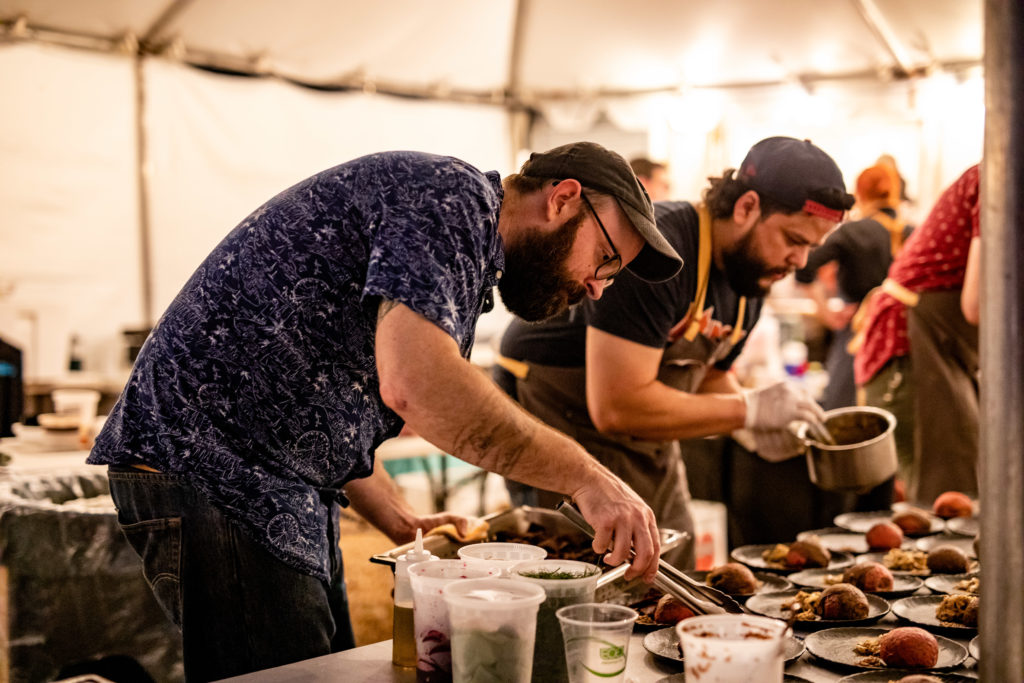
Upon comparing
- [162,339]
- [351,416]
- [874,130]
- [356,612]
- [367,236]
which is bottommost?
[356,612]

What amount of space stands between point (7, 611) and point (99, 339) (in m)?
2.88

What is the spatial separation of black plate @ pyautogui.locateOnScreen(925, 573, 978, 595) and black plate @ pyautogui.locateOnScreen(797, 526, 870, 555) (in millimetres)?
334

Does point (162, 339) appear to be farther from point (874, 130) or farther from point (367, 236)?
point (874, 130)

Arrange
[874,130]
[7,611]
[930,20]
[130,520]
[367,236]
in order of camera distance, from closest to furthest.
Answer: [367,236], [130,520], [7,611], [930,20], [874,130]

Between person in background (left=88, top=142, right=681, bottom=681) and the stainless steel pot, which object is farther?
the stainless steel pot

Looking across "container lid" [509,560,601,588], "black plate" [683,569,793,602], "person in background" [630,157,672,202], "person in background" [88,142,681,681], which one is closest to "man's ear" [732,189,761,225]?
"person in background" [88,142,681,681]

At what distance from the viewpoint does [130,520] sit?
1.69 metres

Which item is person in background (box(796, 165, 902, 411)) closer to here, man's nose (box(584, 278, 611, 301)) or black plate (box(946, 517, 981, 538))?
black plate (box(946, 517, 981, 538))

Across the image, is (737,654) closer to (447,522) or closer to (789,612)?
(789,612)

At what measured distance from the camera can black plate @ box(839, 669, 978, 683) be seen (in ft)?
4.80

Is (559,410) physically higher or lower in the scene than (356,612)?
higher

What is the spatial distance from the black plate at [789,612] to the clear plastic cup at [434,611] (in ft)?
2.48

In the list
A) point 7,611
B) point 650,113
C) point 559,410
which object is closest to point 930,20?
point 650,113

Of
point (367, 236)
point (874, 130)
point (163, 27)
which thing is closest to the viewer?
point (367, 236)
